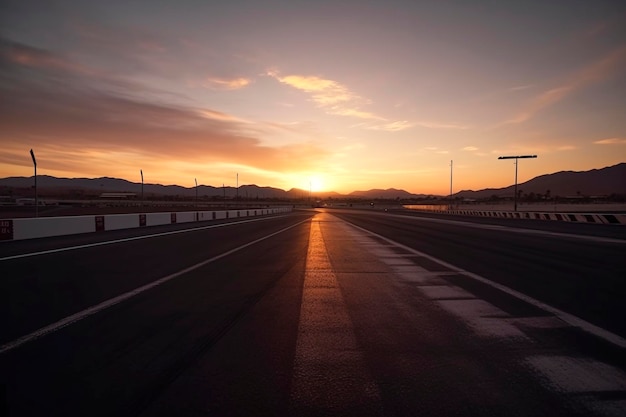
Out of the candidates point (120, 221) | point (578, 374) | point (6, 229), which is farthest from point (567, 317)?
point (120, 221)

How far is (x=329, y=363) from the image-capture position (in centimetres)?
386

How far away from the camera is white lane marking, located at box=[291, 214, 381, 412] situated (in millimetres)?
3166

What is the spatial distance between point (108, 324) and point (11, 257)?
27.4 ft

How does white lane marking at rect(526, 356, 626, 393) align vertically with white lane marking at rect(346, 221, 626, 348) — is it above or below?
above

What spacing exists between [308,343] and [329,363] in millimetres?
582

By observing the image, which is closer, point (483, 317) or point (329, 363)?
point (329, 363)

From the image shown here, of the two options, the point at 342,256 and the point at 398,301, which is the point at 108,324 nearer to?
the point at 398,301

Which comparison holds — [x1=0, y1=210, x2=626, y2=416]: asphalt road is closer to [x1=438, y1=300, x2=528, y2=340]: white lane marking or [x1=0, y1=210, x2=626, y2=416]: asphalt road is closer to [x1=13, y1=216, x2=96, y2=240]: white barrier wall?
[x1=438, y1=300, x2=528, y2=340]: white lane marking

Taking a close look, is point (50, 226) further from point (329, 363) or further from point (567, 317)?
point (567, 317)

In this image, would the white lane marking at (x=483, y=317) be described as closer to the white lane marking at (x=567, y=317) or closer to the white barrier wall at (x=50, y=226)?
the white lane marking at (x=567, y=317)

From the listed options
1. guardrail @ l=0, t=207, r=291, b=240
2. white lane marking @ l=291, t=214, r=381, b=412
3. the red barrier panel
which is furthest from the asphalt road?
guardrail @ l=0, t=207, r=291, b=240

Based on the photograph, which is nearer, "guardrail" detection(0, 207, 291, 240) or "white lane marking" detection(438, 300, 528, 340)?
"white lane marking" detection(438, 300, 528, 340)

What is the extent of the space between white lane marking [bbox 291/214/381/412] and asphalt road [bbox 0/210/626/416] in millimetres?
17

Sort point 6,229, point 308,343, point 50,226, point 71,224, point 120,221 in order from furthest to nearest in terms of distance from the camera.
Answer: point 120,221 → point 71,224 → point 50,226 → point 6,229 → point 308,343
